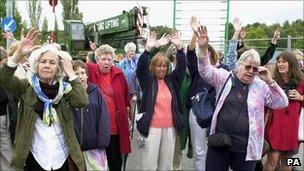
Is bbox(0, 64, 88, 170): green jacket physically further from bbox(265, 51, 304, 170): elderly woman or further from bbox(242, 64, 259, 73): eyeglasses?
bbox(265, 51, 304, 170): elderly woman

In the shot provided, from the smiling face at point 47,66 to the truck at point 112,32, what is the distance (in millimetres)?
10841

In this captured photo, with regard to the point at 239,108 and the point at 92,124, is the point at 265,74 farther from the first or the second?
the point at 92,124

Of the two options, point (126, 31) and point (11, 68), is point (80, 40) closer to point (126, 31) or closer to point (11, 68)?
point (126, 31)

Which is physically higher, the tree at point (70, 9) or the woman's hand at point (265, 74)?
the tree at point (70, 9)

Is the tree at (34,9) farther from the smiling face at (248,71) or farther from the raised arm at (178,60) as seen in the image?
the smiling face at (248,71)

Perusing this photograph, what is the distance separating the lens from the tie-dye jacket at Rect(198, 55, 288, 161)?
4539mm

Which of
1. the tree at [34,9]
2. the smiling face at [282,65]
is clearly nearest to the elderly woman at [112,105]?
the smiling face at [282,65]

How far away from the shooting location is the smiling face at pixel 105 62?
18.3 ft

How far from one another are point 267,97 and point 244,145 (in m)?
0.58

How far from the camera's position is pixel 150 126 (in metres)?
5.67

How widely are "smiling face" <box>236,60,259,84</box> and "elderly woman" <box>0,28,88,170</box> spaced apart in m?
1.65

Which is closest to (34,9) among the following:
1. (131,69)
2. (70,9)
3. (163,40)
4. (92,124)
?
(70,9)

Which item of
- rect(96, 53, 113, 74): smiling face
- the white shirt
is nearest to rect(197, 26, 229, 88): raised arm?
rect(96, 53, 113, 74): smiling face

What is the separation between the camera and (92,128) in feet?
14.8
